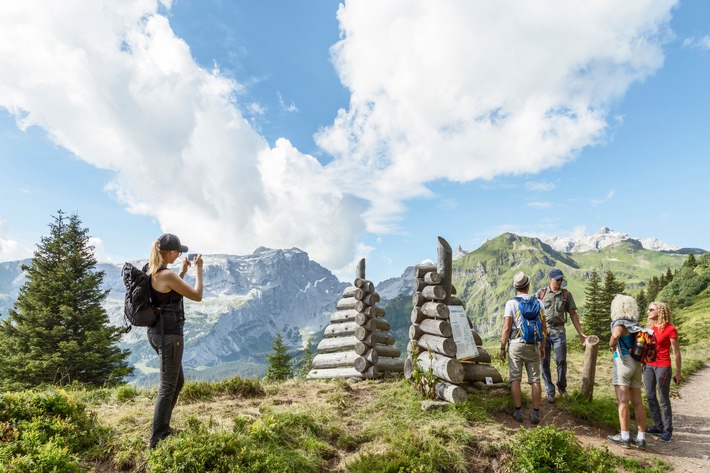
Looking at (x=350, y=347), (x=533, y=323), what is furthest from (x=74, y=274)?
(x=533, y=323)

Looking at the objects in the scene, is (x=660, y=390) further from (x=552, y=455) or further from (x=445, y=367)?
(x=445, y=367)

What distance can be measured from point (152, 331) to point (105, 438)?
226 cm

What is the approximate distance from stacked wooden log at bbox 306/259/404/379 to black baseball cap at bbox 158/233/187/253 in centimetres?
829

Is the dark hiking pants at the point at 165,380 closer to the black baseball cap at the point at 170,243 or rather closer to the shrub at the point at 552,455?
the black baseball cap at the point at 170,243

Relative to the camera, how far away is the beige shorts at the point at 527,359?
26.1ft

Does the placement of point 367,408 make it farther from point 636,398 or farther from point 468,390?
point 636,398

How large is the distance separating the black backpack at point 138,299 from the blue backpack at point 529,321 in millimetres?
7192

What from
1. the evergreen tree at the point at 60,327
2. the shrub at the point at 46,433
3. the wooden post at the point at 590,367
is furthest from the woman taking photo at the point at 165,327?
the evergreen tree at the point at 60,327

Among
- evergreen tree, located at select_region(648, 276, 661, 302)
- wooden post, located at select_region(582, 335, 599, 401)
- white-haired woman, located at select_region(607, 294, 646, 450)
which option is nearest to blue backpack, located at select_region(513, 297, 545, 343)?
white-haired woman, located at select_region(607, 294, 646, 450)

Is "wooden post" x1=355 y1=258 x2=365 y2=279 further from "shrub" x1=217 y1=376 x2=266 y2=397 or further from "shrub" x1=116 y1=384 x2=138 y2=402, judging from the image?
"shrub" x1=116 y1=384 x2=138 y2=402

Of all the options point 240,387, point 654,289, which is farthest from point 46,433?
point 654,289

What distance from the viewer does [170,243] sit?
5754mm

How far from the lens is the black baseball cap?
18.7ft

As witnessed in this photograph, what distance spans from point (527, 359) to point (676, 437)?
152 inches
